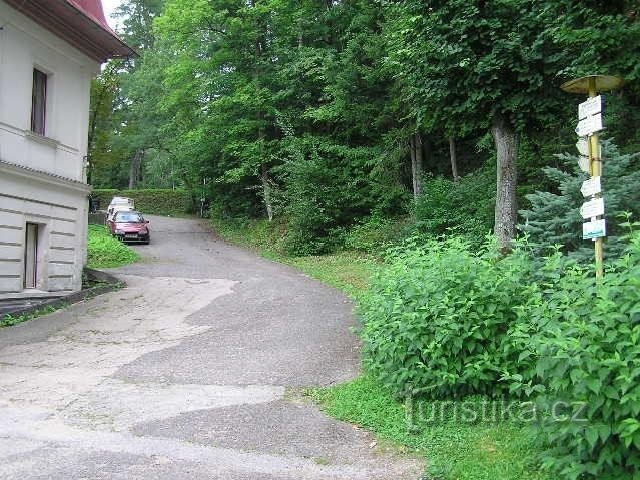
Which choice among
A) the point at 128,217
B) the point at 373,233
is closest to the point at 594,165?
the point at 373,233

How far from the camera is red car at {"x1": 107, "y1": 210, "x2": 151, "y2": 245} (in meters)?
27.8

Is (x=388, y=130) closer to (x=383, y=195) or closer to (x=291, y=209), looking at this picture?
(x=383, y=195)

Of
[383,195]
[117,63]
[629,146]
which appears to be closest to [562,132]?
[629,146]

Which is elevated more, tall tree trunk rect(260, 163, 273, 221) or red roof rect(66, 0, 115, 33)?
red roof rect(66, 0, 115, 33)

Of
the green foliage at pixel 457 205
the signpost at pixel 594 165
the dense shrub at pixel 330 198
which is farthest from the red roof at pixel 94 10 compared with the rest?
the signpost at pixel 594 165

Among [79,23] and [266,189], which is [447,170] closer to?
[266,189]

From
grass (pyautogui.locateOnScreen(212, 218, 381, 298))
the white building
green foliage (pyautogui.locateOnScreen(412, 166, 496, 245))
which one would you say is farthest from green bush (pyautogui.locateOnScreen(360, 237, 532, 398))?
green foliage (pyautogui.locateOnScreen(412, 166, 496, 245))

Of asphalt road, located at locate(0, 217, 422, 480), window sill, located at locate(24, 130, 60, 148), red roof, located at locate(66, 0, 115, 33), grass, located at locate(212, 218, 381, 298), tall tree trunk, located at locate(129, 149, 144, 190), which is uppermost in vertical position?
tall tree trunk, located at locate(129, 149, 144, 190)

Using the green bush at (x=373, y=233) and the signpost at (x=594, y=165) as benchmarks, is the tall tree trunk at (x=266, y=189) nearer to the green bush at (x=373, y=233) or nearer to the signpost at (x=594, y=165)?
the green bush at (x=373, y=233)

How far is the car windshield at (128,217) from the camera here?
1133 inches

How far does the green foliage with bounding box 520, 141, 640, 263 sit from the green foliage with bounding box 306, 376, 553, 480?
288 centimetres

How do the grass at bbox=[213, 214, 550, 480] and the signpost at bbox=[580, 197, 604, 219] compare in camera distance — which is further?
the signpost at bbox=[580, 197, 604, 219]

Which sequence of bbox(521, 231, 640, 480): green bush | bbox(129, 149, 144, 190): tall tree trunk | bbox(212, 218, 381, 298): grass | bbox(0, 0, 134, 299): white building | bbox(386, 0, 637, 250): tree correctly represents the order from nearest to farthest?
1. bbox(521, 231, 640, 480): green bush
2. bbox(386, 0, 637, 250): tree
3. bbox(0, 0, 134, 299): white building
4. bbox(212, 218, 381, 298): grass
5. bbox(129, 149, 144, 190): tall tree trunk

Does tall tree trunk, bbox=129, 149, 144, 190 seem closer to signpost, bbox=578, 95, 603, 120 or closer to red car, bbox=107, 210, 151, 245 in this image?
red car, bbox=107, 210, 151, 245
